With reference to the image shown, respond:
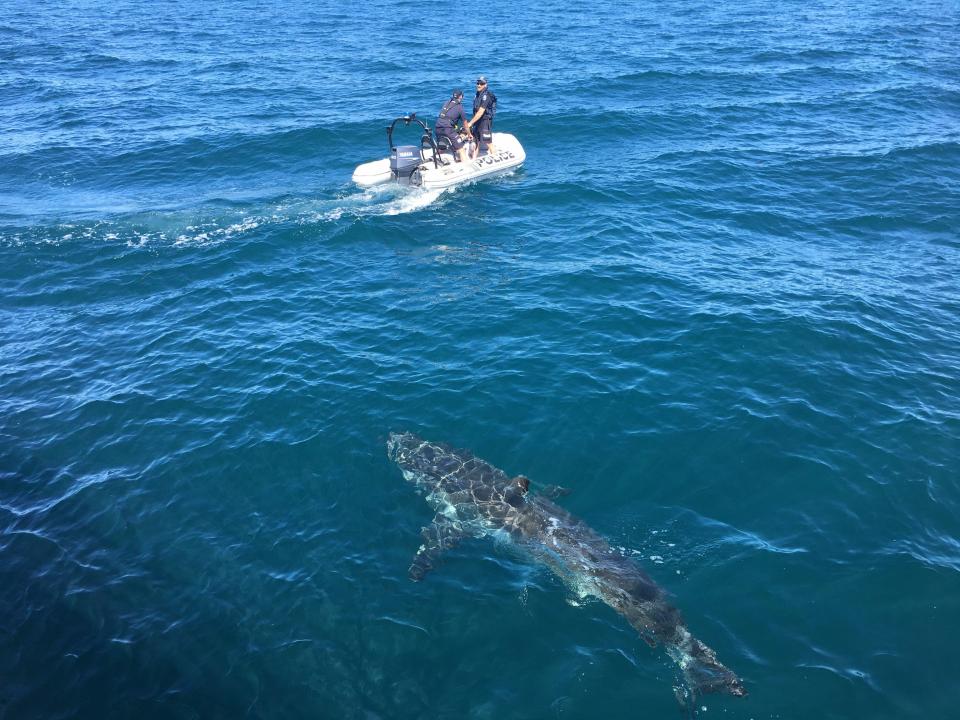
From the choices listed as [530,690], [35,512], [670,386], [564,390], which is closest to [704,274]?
[670,386]

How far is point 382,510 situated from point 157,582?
532cm

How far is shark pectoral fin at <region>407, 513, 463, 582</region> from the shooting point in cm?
1433

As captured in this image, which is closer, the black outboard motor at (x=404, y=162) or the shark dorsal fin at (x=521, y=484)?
the shark dorsal fin at (x=521, y=484)

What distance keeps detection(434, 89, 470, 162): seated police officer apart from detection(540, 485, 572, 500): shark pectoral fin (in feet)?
68.9

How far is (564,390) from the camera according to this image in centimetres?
1941

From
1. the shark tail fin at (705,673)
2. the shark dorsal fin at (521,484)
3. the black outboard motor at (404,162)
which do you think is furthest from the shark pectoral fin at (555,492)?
the black outboard motor at (404,162)

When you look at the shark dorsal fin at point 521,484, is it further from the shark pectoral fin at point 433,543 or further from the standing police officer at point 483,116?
the standing police officer at point 483,116

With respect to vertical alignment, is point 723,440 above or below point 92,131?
below

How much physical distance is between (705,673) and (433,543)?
6.40 metres

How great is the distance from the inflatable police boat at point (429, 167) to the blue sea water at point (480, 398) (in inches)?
42.3

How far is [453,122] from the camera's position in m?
31.0

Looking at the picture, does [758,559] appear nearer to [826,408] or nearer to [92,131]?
[826,408]

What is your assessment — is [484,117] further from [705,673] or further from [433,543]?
[705,673]

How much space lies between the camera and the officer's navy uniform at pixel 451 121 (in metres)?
30.6
